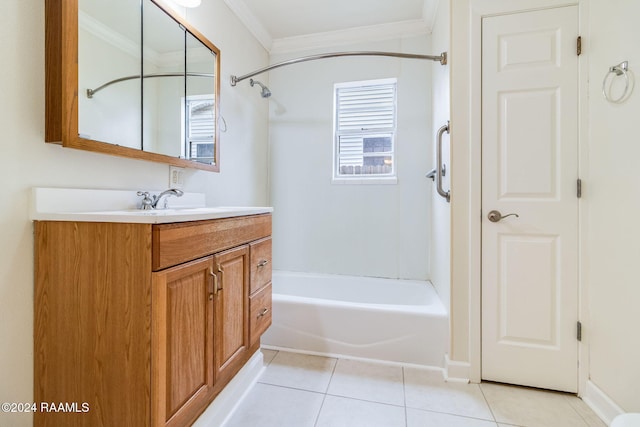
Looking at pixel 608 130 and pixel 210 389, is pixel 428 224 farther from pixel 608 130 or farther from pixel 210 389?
pixel 210 389

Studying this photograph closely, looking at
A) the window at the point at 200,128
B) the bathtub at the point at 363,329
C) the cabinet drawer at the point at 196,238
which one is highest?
the window at the point at 200,128

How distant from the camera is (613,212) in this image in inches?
51.5

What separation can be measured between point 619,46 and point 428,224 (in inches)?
60.2

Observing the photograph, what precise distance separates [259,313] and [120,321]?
77cm

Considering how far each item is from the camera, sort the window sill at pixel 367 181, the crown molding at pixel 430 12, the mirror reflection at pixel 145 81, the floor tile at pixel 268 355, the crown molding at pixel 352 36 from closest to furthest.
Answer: the mirror reflection at pixel 145 81 → the floor tile at pixel 268 355 → the crown molding at pixel 430 12 → the crown molding at pixel 352 36 → the window sill at pixel 367 181

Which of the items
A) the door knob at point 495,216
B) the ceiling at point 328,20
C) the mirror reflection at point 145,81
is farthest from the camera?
the ceiling at point 328,20

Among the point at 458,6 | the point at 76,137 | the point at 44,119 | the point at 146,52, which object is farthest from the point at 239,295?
the point at 458,6

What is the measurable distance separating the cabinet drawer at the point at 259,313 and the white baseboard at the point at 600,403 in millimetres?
1701

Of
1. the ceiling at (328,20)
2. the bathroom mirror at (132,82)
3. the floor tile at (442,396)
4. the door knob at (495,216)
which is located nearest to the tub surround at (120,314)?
the bathroom mirror at (132,82)

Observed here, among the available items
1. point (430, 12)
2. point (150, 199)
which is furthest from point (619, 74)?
point (150, 199)

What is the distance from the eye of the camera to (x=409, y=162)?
8.25 feet

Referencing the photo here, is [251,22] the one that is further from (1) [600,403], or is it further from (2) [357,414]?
(1) [600,403]

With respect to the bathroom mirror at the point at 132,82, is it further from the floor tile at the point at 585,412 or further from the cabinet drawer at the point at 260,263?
the floor tile at the point at 585,412

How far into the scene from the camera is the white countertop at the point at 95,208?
0.88m
